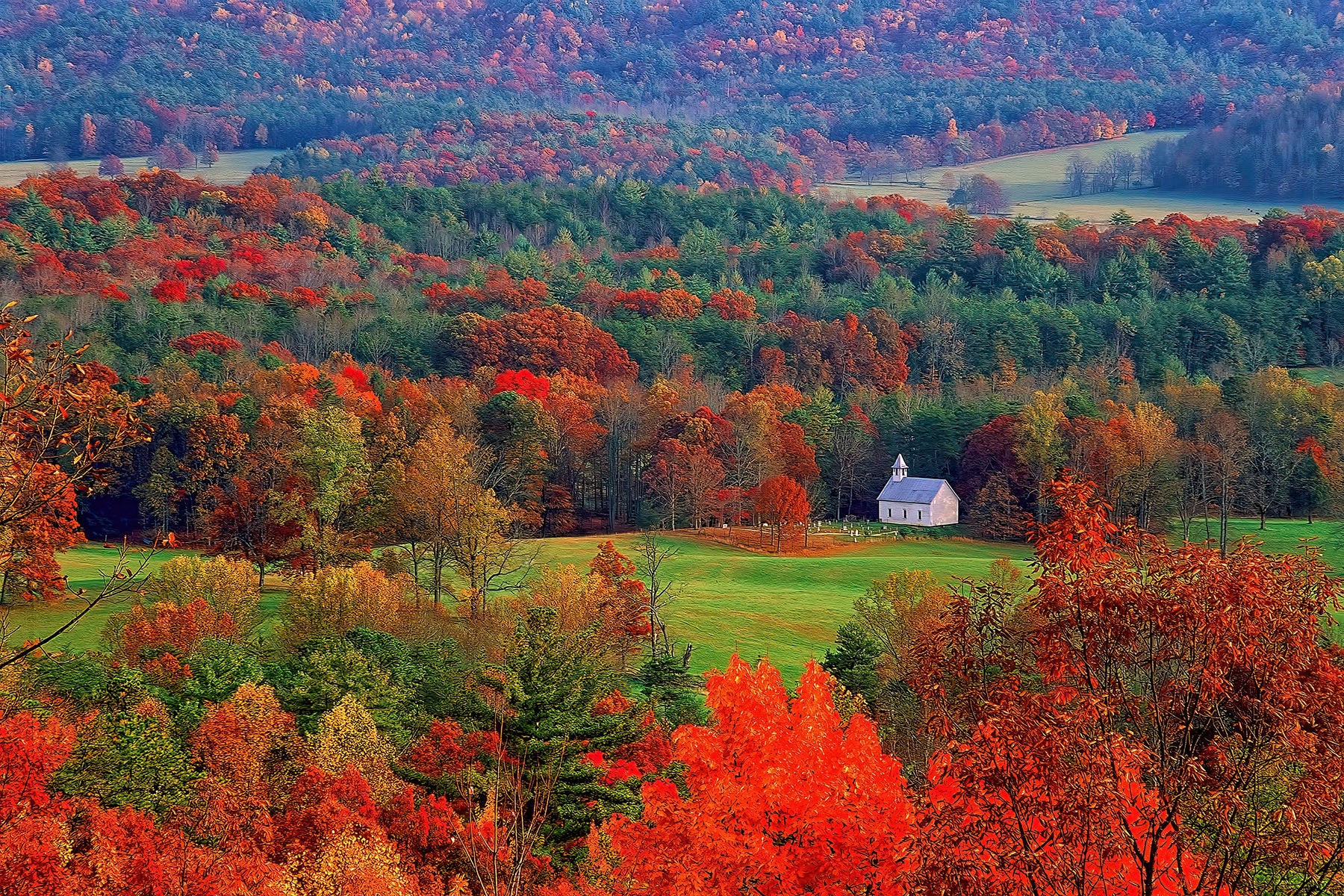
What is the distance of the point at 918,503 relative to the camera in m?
85.3

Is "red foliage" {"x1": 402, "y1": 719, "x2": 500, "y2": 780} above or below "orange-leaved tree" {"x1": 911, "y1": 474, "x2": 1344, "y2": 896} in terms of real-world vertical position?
below

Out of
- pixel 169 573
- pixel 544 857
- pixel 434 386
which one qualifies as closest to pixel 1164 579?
pixel 544 857

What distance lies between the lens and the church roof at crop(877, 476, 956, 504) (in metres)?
85.3

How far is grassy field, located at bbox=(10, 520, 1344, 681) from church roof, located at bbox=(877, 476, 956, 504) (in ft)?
17.2

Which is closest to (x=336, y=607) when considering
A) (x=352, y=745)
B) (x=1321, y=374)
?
(x=352, y=745)

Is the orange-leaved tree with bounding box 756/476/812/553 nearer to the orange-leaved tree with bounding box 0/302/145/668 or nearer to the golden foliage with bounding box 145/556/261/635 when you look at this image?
the golden foliage with bounding box 145/556/261/635

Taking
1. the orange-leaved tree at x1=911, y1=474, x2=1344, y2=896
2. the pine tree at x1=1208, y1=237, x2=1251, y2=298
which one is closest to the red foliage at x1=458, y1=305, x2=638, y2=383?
the pine tree at x1=1208, y1=237, x2=1251, y2=298

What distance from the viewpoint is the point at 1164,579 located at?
12672mm

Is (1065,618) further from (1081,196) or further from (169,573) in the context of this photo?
(1081,196)

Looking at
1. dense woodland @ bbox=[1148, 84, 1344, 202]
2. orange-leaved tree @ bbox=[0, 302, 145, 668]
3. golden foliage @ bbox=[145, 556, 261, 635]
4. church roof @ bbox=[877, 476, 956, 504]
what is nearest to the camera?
orange-leaved tree @ bbox=[0, 302, 145, 668]

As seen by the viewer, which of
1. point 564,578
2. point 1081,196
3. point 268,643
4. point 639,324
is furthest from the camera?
point 1081,196

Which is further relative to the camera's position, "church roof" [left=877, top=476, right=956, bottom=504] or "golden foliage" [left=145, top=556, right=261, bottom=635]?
"church roof" [left=877, top=476, right=956, bottom=504]

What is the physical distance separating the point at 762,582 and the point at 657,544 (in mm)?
11071

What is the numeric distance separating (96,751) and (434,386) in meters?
64.0
